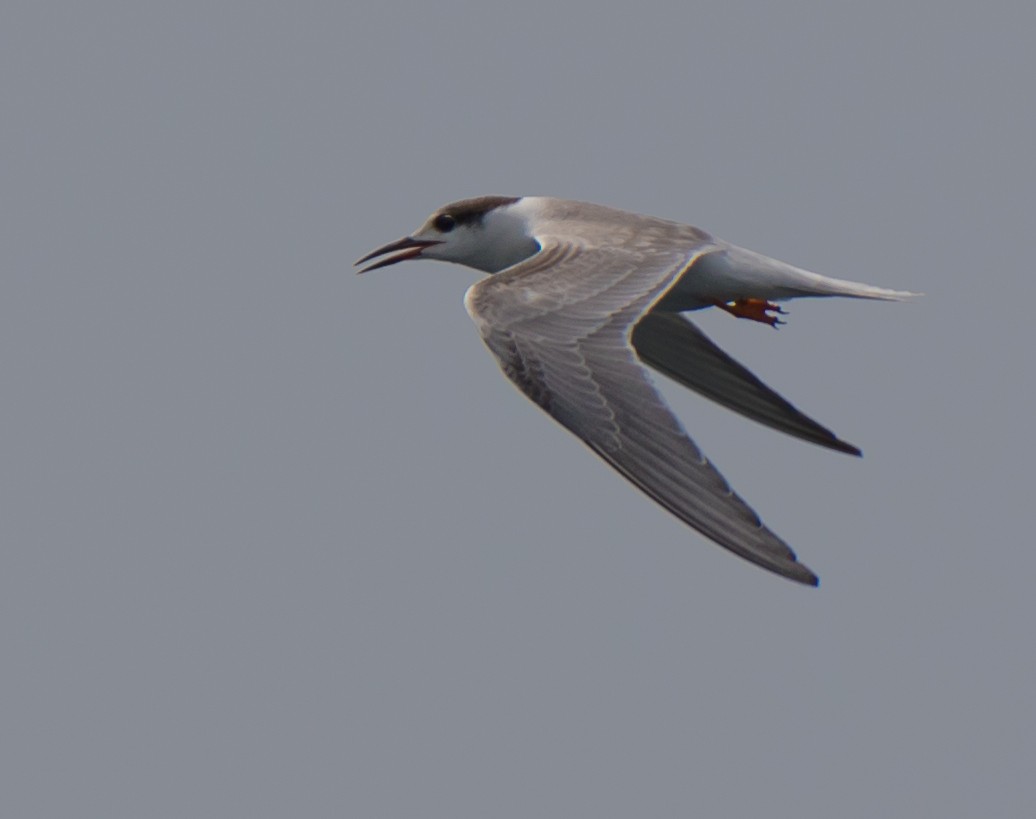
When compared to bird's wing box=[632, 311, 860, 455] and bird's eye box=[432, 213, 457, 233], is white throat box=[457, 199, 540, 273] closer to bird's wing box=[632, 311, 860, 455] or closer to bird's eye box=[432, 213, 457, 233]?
bird's eye box=[432, 213, 457, 233]

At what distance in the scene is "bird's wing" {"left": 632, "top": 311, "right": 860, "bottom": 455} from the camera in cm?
1314

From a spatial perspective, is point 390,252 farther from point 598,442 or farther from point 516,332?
point 598,442

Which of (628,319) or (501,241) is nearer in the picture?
(628,319)

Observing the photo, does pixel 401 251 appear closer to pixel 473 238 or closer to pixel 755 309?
pixel 473 238

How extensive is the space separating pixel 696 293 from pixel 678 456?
348 centimetres

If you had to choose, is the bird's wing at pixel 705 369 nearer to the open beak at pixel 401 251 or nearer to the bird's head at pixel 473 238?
the bird's head at pixel 473 238

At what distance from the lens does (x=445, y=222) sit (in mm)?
13703

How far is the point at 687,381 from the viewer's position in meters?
13.5

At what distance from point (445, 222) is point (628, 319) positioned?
11.3 ft

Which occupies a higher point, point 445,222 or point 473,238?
point 445,222

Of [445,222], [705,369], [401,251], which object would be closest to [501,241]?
[445,222]

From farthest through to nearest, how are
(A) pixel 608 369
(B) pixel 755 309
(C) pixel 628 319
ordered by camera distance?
1. (B) pixel 755 309
2. (C) pixel 628 319
3. (A) pixel 608 369

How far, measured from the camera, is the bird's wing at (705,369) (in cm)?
1314

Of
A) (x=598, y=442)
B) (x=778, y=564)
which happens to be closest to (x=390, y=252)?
(x=598, y=442)
